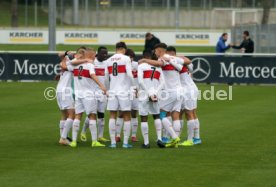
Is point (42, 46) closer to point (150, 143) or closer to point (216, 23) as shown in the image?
point (216, 23)

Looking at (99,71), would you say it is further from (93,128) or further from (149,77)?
(149,77)

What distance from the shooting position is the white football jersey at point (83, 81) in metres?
17.4

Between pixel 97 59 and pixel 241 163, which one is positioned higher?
pixel 97 59

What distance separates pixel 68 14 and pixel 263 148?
202 ft

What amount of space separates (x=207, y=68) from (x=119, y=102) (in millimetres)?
16613

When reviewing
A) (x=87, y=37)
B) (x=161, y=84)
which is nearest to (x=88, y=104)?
(x=161, y=84)

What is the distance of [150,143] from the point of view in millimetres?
17969

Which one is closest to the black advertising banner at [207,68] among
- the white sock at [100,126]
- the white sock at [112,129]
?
the white sock at [100,126]

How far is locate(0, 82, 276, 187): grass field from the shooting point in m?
13.4

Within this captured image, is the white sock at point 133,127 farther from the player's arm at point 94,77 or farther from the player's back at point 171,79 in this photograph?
the player's arm at point 94,77

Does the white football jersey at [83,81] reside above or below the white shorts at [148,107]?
above

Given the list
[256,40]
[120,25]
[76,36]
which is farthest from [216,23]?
[256,40]

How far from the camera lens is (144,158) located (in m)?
15.6

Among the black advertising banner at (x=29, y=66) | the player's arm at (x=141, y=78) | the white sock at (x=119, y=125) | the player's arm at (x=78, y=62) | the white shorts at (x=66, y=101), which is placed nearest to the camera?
the player's arm at (x=141, y=78)
